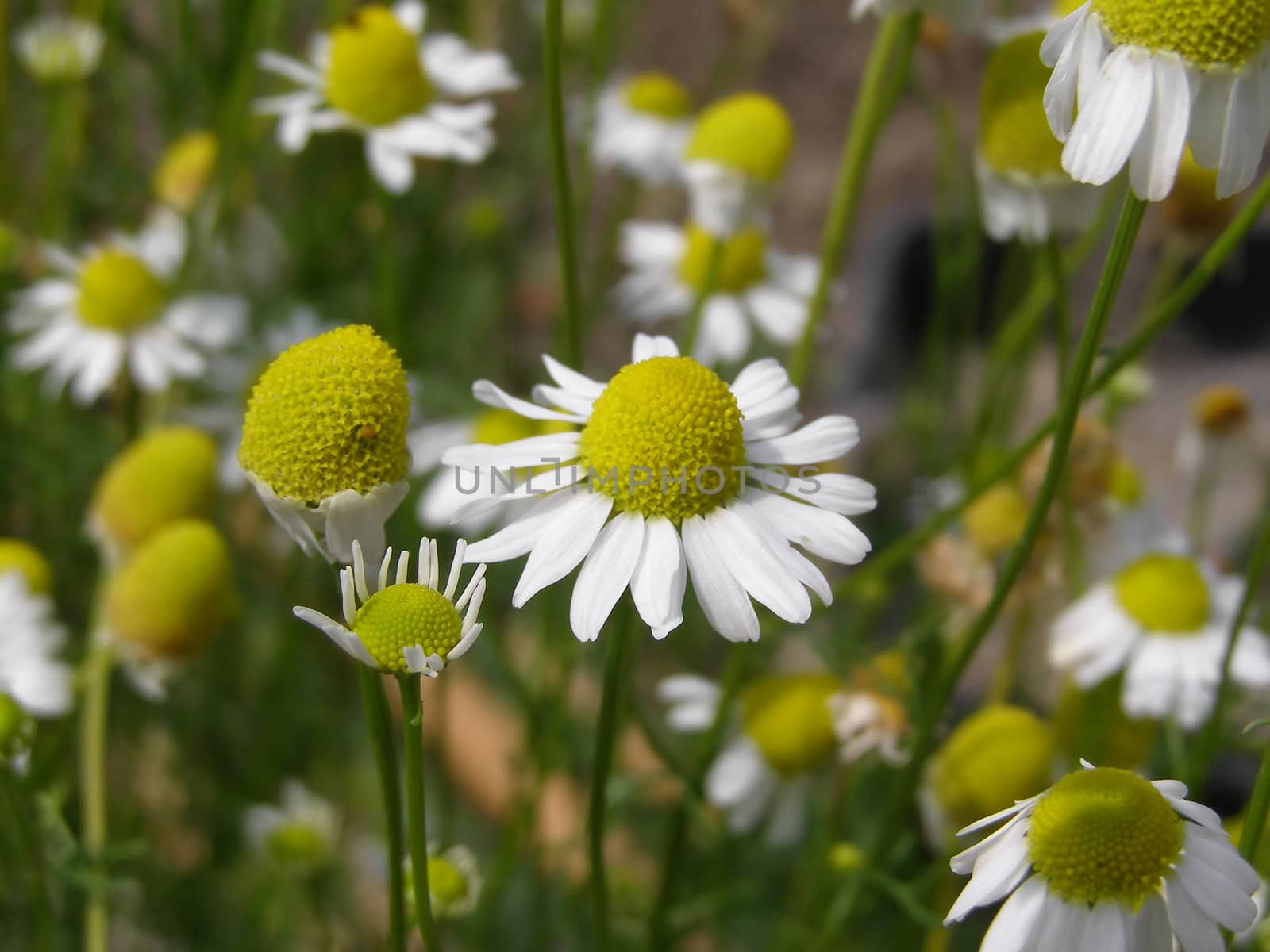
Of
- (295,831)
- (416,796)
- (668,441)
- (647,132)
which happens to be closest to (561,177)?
(668,441)

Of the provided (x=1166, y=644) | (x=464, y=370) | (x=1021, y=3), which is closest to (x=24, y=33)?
(x=464, y=370)

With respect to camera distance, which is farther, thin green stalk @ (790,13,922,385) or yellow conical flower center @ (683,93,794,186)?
yellow conical flower center @ (683,93,794,186)

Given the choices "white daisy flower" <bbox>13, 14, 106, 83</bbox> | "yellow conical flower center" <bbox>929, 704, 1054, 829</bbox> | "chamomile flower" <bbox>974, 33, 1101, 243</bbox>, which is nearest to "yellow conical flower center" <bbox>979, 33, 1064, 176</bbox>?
Result: "chamomile flower" <bbox>974, 33, 1101, 243</bbox>

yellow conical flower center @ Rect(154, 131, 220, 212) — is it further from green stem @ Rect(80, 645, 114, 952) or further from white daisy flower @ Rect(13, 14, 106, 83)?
green stem @ Rect(80, 645, 114, 952)

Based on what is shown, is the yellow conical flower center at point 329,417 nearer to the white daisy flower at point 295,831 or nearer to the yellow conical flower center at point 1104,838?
the yellow conical flower center at point 1104,838

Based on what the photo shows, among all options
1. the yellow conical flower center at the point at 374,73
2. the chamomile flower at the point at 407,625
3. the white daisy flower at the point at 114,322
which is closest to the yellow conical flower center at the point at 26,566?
the white daisy flower at the point at 114,322

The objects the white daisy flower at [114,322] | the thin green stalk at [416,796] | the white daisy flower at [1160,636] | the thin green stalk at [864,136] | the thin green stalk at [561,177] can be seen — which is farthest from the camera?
the white daisy flower at [114,322]
